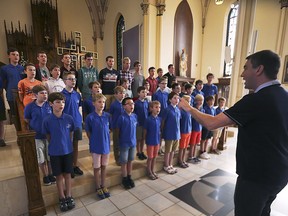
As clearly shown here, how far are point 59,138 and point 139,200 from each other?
1342 millimetres

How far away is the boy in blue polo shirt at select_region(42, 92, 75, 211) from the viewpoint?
2037 millimetres

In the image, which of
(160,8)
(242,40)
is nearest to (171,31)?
(160,8)

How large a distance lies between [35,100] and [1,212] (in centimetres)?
133

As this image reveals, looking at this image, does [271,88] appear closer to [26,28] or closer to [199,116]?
[199,116]

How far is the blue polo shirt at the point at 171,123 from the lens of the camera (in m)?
3.01

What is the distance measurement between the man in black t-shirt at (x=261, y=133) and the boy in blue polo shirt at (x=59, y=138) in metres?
1.70

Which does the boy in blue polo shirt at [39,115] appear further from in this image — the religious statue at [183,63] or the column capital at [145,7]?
the religious statue at [183,63]

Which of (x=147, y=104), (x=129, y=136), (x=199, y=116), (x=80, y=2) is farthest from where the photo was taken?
(x=80, y=2)

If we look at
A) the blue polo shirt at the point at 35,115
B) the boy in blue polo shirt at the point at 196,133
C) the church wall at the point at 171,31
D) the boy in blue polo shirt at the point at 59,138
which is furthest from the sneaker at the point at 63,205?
A: the church wall at the point at 171,31

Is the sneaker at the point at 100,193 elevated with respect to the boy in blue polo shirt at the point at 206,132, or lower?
lower

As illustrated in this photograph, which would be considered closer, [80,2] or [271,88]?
[271,88]

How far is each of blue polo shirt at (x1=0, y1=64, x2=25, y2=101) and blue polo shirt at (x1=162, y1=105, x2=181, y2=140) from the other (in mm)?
2455

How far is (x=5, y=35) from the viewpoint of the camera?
6934 millimetres

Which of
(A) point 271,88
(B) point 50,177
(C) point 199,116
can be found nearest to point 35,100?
(B) point 50,177
